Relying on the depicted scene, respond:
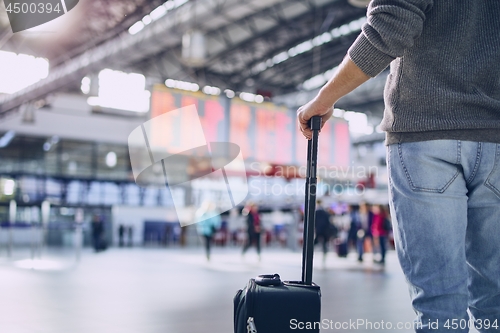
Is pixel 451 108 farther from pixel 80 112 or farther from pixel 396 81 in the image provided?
pixel 80 112

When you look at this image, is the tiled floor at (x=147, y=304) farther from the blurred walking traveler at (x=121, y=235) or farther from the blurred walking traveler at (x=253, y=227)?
the blurred walking traveler at (x=121, y=235)

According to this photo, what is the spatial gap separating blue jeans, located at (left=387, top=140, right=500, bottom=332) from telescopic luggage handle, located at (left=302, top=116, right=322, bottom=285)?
258mm

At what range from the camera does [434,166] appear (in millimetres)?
1291

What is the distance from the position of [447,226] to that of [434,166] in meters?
0.16

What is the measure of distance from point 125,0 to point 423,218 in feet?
49.9

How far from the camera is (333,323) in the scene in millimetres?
3361

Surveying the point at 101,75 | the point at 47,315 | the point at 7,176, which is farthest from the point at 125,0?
the point at 47,315

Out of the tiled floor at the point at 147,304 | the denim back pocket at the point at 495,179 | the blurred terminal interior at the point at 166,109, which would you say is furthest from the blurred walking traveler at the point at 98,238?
the denim back pocket at the point at 495,179

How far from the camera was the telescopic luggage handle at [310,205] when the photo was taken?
1.53 metres

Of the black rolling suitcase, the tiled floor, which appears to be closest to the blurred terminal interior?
the tiled floor

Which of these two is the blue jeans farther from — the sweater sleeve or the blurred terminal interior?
the blurred terminal interior

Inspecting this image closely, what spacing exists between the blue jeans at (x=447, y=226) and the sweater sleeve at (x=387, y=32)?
9.9 inches

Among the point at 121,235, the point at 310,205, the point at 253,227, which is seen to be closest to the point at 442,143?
the point at 310,205

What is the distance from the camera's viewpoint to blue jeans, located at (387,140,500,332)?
48.8 inches
